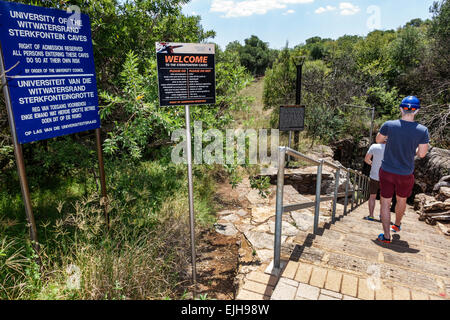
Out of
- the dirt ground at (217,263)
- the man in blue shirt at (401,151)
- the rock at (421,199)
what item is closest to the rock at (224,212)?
the dirt ground at (217,263)

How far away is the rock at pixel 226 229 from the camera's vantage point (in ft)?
16.5

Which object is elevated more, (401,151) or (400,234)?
(401,151)

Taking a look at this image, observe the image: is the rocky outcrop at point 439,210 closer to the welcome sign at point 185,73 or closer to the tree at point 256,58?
the welcome sign at point 185,73

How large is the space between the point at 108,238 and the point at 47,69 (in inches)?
76.9

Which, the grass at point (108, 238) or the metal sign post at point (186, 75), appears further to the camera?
the metal sign post at point (186, 75)

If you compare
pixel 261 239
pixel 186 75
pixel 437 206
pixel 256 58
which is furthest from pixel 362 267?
pixel 256 58

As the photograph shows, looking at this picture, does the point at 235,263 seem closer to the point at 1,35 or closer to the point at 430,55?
the point at 1,35

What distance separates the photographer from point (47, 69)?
275 cm

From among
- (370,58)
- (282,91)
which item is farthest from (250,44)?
(282,91)

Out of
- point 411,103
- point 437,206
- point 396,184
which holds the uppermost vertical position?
point 411,103

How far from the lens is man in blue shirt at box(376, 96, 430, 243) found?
3.39 meters

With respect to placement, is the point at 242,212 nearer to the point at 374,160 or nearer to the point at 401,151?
the point at 374,160

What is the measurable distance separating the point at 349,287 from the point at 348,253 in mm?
707

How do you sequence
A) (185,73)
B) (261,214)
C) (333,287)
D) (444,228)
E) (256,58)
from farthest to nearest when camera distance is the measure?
(256,58) < (261,214) < (444,228) < (185,73) < (333,287)
